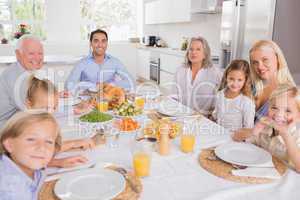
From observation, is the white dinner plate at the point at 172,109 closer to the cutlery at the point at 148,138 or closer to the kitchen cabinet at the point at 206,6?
the cutlery at the point at 148,138

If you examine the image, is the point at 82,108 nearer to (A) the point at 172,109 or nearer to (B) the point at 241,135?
(A) the point at 172,109

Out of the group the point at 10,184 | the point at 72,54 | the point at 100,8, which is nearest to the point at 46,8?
the point at 100,8

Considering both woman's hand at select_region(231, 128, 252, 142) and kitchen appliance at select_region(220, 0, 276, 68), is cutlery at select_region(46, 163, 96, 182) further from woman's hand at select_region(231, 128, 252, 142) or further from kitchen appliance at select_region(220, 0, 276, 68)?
kitchen appliance at select_region(220, 0, 276, 68)

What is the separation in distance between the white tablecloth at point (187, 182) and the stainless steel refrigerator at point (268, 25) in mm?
2000

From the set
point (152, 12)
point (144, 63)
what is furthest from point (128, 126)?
point (152, 12)

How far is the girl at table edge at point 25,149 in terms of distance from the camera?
813 mm

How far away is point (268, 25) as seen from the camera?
2725mm

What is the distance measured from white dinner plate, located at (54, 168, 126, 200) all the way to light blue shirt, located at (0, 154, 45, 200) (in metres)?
0.09

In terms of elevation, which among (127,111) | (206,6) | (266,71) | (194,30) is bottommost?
(127,111)

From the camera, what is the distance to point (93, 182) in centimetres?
94

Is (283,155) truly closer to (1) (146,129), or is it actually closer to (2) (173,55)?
(1) (146,129)

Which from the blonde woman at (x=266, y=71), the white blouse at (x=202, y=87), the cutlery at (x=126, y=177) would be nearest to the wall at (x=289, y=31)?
the white blouse at (x=202, y=87)

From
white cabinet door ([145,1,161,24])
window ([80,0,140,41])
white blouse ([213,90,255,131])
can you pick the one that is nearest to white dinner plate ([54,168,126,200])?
white blouse ([213,90,255,131])

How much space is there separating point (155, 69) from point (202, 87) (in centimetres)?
367
